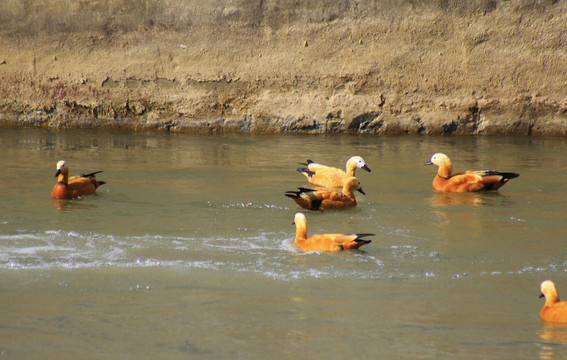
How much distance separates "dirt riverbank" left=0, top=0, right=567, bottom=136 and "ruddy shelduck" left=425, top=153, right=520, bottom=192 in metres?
7.23

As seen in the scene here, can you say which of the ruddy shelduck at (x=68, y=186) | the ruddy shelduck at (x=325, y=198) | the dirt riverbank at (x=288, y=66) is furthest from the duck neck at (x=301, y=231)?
the dirt riverbank at (x=288, y=66)

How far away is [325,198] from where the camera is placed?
27.4 ft


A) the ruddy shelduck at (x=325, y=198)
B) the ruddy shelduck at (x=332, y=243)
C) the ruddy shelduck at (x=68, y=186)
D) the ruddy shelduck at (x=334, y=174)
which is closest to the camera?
the ruddy shelduck at (x=332, y=243)

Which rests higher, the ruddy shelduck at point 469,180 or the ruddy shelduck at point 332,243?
the ruddy shelduck at point 469,180

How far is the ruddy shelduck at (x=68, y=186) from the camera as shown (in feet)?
28.5

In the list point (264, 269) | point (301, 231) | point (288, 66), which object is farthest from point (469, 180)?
point (288, 66)

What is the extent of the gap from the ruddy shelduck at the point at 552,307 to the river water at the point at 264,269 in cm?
6

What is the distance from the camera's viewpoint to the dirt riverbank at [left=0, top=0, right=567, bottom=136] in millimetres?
16703

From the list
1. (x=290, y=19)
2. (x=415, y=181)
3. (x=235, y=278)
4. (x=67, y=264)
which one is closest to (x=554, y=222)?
(x=415, y=181)

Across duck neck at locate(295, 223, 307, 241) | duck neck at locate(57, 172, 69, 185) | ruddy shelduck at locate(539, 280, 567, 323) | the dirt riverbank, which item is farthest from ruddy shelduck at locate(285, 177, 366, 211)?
the dirt riverbank

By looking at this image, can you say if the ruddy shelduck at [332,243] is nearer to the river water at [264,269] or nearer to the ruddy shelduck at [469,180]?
the river water at [264,269]

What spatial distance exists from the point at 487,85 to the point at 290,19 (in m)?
4.59

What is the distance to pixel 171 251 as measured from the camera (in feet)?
20.7

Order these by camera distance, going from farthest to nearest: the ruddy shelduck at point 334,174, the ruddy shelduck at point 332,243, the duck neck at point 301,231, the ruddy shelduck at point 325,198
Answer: the ruddy shelduck at point 334,174, the ruddy shelduck at point 325,198, the duck neck at point 301,231, the ruddy shelduck at point 332,243
